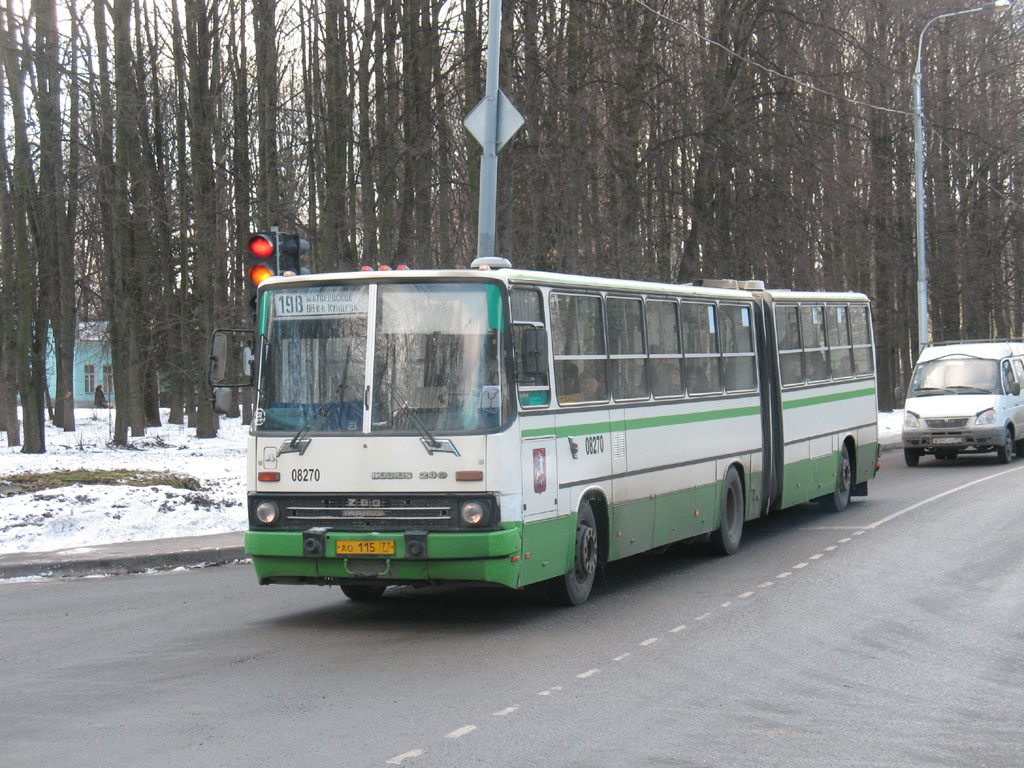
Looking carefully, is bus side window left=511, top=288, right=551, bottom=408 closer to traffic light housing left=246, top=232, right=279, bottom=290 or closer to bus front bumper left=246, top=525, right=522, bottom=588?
bus front bumper left=246, top=525, right=522, bottom=588

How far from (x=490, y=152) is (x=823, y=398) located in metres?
5.32

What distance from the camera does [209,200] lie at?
96.5 ft

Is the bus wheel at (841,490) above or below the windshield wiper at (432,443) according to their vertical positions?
below

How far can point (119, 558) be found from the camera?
45.6ft

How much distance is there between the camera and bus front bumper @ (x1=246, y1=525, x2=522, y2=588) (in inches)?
384

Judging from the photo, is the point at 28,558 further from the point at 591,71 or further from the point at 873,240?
the point at 873,240

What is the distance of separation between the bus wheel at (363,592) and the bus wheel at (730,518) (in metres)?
Result: 4.18

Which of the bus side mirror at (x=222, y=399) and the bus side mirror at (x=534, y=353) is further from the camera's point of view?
the bus side mirror at (x=222, y=399)

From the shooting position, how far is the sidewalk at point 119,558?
13570 millimetres

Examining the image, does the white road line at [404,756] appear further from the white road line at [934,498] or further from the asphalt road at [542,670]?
the white road line at [934,498]

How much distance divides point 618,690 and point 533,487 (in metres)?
2.62

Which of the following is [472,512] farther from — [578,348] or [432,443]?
[578,348]

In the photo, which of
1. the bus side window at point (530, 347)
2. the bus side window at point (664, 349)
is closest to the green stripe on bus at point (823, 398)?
the bus side window at point (664, 349)

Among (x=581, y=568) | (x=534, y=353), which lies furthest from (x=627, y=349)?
(x=534, y=353)
